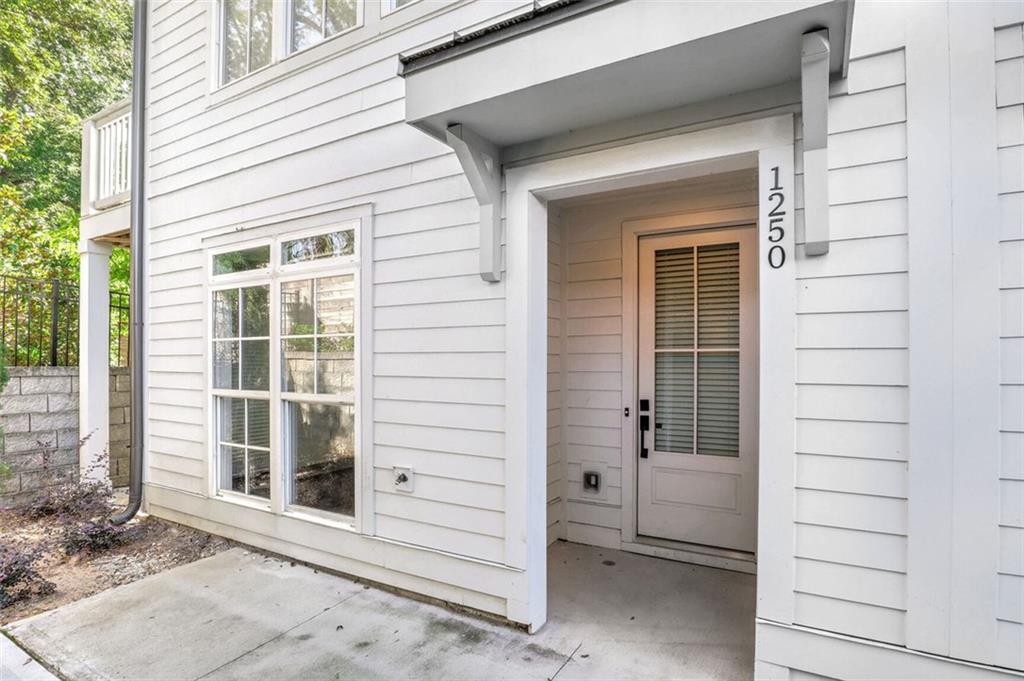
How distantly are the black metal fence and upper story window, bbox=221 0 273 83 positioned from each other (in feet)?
10.2

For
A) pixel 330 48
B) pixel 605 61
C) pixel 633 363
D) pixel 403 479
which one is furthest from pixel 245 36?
pixel 633 363

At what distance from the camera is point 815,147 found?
1.86m

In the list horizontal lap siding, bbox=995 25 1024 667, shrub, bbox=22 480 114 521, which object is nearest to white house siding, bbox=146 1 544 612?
shrub, bbox=22 480 114 521

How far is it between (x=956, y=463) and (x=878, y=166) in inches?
41.9

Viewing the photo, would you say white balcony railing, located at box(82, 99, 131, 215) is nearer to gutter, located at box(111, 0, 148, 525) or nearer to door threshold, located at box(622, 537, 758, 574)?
gutter, located at box(111, 0, 148, 525)

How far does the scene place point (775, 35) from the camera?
5.47 ft

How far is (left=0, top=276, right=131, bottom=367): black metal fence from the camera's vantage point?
4.97 meters

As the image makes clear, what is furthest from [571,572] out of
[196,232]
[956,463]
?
[196,232]

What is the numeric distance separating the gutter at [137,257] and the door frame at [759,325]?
3.70m

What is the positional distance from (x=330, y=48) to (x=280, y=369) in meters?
2.14

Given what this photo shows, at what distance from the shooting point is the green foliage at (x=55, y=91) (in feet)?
29.1

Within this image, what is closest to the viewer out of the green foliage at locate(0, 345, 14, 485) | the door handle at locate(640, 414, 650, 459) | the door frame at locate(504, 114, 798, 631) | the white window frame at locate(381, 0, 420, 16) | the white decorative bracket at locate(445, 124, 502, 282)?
the door frame at locate(504, 114, 798, 631)

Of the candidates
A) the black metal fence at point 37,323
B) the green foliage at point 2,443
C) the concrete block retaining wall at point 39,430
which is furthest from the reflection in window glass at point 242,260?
the black metal fence at point 37,323

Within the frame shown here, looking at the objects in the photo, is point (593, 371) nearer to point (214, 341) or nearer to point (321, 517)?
point (321, 517)
